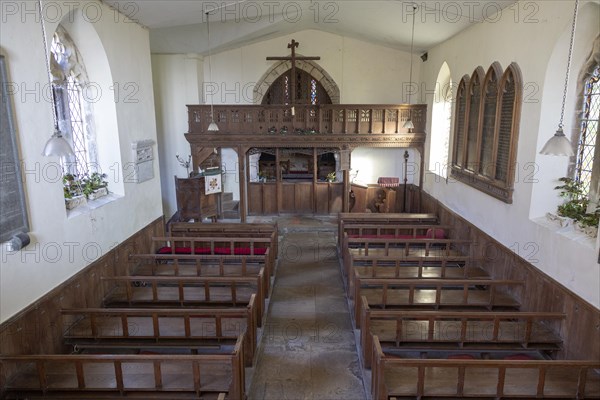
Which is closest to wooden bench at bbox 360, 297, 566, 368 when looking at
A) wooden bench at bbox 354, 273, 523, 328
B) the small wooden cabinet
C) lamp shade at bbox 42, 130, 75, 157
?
wooden bench at bbox 354, 273, 523, 328

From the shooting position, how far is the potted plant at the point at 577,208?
15.8 ft

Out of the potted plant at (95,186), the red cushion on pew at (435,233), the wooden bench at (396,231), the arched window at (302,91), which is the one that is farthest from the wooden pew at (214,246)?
the arched window at (302,91)

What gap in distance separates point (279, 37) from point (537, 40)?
821cm

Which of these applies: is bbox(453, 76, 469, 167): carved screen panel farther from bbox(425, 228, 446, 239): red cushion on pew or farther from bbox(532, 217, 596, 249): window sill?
bbox(532, 217, 596, 249): window sill

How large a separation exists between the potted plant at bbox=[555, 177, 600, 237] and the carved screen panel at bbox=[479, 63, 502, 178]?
143 centimetres

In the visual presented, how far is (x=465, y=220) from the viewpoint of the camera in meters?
8.00

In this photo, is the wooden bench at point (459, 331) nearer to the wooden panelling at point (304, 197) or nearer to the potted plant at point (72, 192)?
the potted plant at point (72, 192)

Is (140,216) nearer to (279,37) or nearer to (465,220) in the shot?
(465,220)

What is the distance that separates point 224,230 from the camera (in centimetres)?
839

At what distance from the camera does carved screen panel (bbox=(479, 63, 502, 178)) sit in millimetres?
6852

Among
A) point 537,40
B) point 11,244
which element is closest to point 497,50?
point 537,40

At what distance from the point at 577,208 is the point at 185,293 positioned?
5348 mm

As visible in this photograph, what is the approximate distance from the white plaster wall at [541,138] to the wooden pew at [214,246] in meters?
3.95

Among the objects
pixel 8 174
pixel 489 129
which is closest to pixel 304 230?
pixel 489 129
